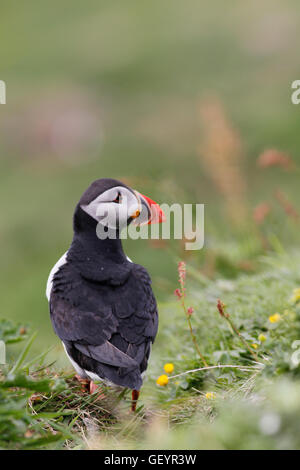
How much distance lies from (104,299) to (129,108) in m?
13.6

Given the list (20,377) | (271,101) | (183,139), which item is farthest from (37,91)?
(20,377)

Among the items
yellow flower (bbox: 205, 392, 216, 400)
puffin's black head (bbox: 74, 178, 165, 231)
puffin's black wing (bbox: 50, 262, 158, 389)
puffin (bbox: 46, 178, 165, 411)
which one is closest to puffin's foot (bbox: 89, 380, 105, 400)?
puffin (bbox: 46, 178, 165, 411)

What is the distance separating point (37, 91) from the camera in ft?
59.4

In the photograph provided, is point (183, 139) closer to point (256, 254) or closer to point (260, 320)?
point (256, 254)

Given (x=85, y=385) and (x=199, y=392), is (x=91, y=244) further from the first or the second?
(x=199, y=392)

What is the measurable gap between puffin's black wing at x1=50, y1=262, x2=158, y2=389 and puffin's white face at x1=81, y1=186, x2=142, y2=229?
33cm

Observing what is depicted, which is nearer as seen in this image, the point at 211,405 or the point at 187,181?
the point at 211,405

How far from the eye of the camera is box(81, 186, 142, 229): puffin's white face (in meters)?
4.04

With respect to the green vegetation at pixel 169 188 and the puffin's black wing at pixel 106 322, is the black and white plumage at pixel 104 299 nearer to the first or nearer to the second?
the puffin's black wing at pixel 106 322

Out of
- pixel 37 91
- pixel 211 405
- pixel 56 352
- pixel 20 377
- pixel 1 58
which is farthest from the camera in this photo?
pixel 1 58

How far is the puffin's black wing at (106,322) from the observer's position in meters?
3.71
